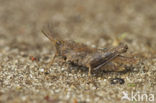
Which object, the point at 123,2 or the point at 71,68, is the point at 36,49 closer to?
the point at 71,68

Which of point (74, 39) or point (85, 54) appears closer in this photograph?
point (85, 54)

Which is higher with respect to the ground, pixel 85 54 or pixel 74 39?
pixel 74 39

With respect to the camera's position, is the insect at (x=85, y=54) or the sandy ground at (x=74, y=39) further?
the insect at (x=85, y=54)

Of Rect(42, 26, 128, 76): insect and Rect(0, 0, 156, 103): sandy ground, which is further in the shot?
Rect(42, 26, 128, 76): insect
